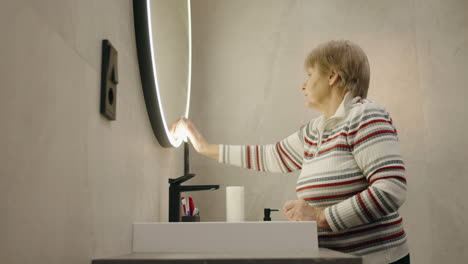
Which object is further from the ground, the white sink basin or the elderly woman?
the elderly woman

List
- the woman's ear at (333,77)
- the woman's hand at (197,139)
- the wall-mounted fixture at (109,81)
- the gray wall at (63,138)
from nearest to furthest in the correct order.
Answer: the gray wall at (63,138) → the wall-mounted fixture at (109,81) → the woman's ear at (333,77) → the woman's hand at (197,139)

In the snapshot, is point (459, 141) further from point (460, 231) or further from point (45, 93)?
point (45, 93)

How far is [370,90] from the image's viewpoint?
1904 millimetres

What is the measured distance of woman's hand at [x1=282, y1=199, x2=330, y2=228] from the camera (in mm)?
1186

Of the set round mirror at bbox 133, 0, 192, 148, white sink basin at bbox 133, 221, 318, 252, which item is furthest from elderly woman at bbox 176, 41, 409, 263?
round mirror at bbox 133, 0, 192, 148

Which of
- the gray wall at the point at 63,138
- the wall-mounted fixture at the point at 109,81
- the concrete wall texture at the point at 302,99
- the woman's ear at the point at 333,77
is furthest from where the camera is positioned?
the concrete wall texture at the point at 302,99

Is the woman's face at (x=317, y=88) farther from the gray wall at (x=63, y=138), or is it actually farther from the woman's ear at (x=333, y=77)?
the gray wall at (x=63, y=138)

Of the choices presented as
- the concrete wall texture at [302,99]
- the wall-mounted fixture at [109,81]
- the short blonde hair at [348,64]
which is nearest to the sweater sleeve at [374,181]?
the short blonde hair at [348,64]

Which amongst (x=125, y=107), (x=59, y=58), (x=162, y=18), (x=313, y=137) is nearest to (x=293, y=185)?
(x=313, y=137)

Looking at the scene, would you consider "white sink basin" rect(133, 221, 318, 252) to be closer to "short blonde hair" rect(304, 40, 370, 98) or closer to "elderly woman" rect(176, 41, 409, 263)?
"elderly woman" rect(176, 41, 409, 263)

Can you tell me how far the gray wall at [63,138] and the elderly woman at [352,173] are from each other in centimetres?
53

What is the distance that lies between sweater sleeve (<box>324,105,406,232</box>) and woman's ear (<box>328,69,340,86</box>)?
23 cm

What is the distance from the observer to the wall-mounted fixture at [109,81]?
76 centimetres

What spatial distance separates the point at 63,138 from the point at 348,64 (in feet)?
3.21
